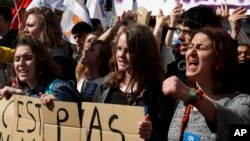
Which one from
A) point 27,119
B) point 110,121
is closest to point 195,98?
point 110,121

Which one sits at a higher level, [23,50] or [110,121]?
[23,50]

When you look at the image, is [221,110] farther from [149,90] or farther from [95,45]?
[95,45]

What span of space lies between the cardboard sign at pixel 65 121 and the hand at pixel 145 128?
0.06 m

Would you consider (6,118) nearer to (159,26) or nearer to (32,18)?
(32,18)

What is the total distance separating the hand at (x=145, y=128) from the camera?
102 inches

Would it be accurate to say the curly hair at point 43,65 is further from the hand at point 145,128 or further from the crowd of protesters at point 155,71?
the hand at point 145,128

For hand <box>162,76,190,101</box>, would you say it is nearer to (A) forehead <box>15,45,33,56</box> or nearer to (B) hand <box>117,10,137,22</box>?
(A) forehead <box>15,45,33,56</box>

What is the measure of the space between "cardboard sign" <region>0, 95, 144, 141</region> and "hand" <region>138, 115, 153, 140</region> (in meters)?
0.06

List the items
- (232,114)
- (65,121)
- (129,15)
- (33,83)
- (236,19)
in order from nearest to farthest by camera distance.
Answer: (232,114)
(65,121)
(33,83)
(236,19)
(129,15)

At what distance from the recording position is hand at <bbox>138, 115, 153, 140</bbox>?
2.60m

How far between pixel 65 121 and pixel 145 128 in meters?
0.66

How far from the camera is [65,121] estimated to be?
10.3 ft

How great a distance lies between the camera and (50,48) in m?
4.22

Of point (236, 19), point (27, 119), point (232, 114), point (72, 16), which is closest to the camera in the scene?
point (232, 114)
